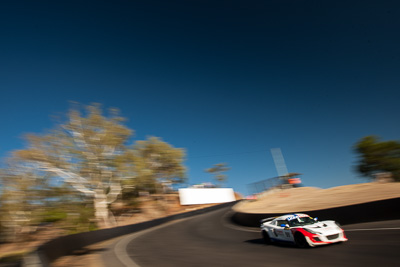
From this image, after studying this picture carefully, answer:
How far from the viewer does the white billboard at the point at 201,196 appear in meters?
49.8

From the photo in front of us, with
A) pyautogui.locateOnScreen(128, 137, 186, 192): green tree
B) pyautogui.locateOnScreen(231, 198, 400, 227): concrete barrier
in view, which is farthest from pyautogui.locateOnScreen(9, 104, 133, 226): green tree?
pyautogui.locateOnScreen(231, 198, 400, 227): concrete barrier

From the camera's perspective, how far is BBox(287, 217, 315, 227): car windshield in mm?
8625

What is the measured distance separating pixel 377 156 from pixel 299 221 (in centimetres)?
3968

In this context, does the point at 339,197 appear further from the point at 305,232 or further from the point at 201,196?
the point at 201,196

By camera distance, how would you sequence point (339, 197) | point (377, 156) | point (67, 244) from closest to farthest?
point (67, 244)
point (339, 197)
point (377, 156)

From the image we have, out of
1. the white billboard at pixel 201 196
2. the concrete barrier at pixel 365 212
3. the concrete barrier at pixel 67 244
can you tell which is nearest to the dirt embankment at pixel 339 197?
the concrete barrier at pixel 365 212

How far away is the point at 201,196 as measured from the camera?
51938 mm

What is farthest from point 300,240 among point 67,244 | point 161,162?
point 161,162

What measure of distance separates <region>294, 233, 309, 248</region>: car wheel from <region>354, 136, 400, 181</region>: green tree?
36.2 meters

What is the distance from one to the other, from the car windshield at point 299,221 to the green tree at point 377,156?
35.5m

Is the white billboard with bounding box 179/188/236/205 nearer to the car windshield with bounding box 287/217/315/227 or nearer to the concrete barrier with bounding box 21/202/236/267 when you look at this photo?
the concrete barrier with bounding box 21/202/236/267

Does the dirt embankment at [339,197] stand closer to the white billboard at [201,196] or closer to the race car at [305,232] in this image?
the race car at [305,232]

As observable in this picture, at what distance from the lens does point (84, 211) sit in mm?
29578

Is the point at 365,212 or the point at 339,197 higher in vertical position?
the point at 339,197
